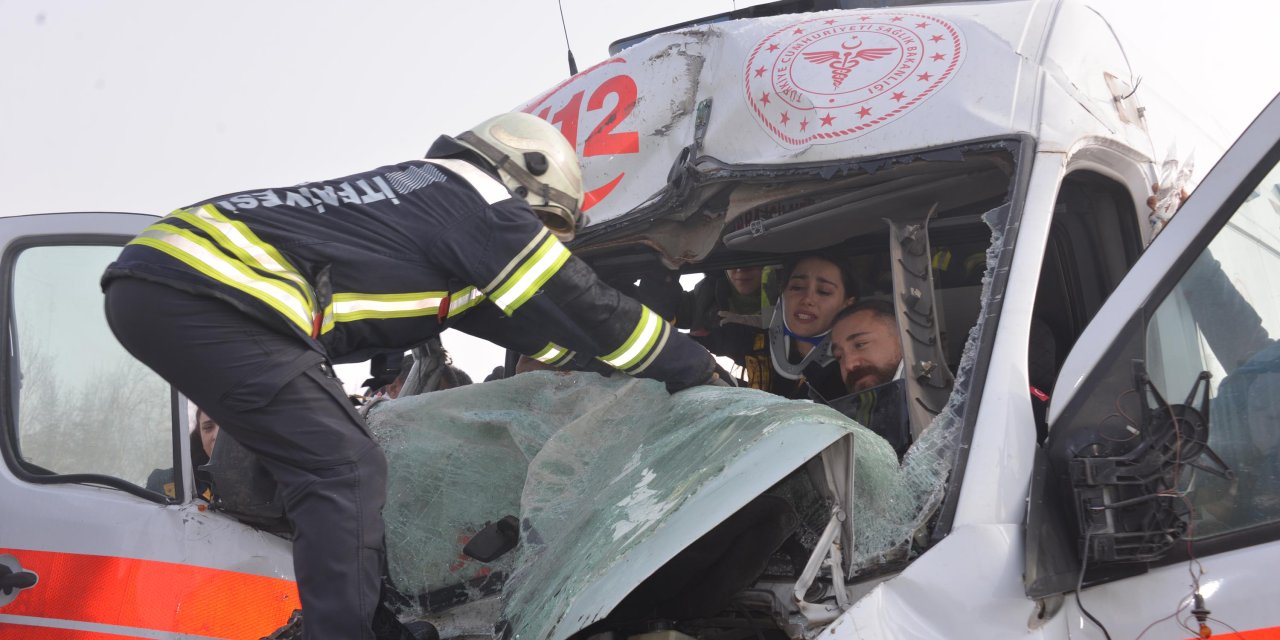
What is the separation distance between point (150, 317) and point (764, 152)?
1797mm

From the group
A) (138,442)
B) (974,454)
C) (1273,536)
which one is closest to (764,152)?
(974,454)

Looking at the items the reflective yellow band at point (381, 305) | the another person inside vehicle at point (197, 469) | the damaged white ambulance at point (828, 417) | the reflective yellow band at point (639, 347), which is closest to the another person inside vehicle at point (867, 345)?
the damaged white ambulance at point (828, 417)

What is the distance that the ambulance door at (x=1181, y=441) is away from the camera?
7.64 feet

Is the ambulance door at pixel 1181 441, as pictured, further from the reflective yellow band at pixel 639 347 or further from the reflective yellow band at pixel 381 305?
the reflective yellow band at pixel 381 305

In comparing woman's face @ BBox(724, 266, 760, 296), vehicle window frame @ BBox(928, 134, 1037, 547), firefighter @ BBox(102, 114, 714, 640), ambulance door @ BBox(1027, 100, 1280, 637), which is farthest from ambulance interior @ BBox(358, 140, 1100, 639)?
woman's face @ BBox(724, 266, 760, 296)

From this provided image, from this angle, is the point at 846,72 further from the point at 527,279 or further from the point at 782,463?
the point at 782,463

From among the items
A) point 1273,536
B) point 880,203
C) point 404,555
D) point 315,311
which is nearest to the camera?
point 1273,536

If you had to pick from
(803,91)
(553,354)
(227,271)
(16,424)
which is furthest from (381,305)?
(803,91)

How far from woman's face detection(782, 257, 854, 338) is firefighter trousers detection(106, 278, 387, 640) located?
2050 mm

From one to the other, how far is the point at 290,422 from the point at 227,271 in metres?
0.38

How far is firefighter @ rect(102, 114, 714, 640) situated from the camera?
2.52 m

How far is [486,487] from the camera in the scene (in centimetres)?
331

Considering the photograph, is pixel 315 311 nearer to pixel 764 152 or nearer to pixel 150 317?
pixel 150 317

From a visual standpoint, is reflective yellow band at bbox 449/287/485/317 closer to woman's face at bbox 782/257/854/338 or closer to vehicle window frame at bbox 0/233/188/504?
vehicle window frame at bbox 0/233/188/504
